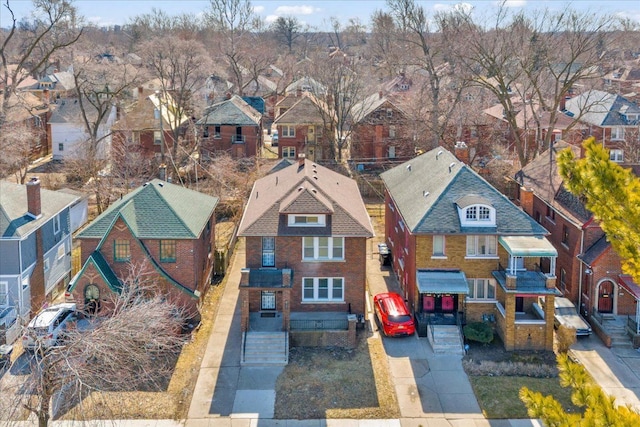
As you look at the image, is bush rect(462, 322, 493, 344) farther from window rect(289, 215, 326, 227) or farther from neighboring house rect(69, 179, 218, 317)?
neighboring house rect(69, 179, 218, 317)

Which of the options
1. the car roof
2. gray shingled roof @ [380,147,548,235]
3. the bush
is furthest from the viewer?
the car roof

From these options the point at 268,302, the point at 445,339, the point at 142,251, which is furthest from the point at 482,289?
the point at 142,251

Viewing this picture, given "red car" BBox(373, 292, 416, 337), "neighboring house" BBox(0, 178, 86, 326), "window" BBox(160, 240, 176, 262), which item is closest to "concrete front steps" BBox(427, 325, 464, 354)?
"red car" BBox(373, 292, 416, 337)

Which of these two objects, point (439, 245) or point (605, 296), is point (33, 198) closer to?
point (439, 245)

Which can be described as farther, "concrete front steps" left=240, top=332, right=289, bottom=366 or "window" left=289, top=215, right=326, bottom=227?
"window" left=289, top=215, right=326, bottom=227

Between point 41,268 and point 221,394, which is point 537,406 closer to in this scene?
point 221,394

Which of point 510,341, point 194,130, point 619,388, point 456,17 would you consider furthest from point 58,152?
point 619,388

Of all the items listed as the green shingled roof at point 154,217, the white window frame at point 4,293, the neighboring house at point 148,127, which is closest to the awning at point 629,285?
the green shingled roof at point 154,217
